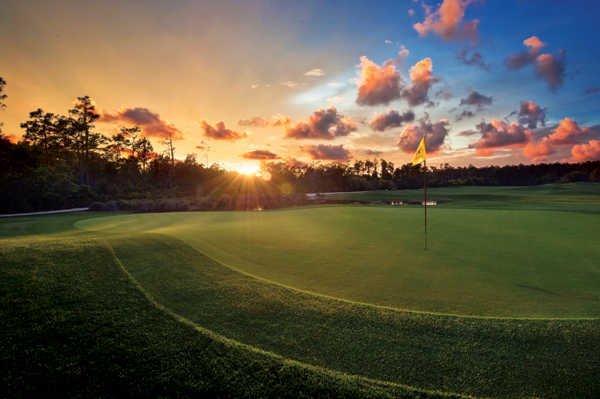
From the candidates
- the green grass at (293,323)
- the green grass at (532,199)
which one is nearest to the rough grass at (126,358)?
the green grass at (293,323)

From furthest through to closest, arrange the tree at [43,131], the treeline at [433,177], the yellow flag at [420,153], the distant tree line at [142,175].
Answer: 1. the treeline at [433,177]
2. the tree at [43,131]
3. the distant tree line at [142,175]
4. the yellow flag at [420,153]

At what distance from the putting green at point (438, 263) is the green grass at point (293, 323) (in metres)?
0.04

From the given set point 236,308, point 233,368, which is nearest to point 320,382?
point 233,368

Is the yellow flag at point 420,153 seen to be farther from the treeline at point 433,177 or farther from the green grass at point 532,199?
the treeline at point 433,177

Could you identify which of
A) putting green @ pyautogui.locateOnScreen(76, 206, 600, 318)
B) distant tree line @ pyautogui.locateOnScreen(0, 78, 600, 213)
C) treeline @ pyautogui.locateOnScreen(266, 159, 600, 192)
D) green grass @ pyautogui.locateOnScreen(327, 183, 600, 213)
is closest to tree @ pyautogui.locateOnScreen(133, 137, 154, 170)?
distant tree line @ pyautogui.locateOnScreen(0, 78, 600, 213)

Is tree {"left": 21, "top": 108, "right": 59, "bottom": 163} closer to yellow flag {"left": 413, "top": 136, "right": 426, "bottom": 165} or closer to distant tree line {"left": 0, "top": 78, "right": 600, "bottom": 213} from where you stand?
distant tree line {"left": 0, "top": 78, "right": 600, "bottom": 213}

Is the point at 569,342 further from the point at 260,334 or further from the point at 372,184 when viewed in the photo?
the point at 372,184

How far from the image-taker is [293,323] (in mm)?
2711

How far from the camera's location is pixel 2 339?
7.22 feet

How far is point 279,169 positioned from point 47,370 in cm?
6600

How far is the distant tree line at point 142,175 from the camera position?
79.2 feet

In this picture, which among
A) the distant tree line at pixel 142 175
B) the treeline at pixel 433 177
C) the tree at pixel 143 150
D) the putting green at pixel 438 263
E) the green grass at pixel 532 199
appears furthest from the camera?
the treeline at pixel 433 177

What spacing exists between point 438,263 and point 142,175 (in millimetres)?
53754

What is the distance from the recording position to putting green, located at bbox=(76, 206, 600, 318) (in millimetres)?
3346
